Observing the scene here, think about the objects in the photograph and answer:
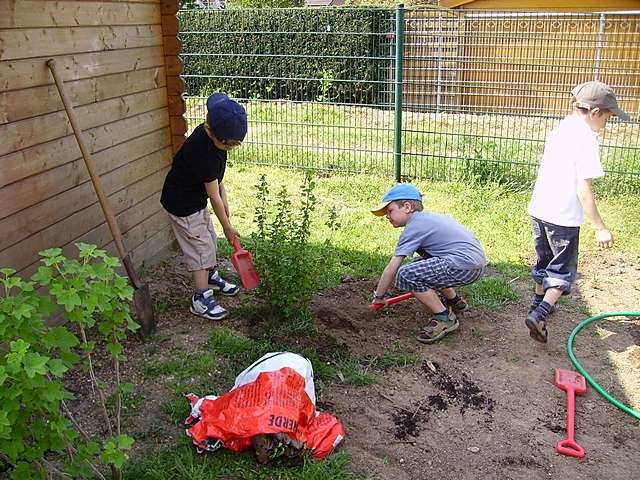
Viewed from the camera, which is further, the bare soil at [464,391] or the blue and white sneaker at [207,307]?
the blue and white sneaker at [207,307]

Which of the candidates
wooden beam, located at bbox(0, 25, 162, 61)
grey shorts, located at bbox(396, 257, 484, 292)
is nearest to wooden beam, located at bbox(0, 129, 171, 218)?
wooden beam, located at bbox(0, 25, 162, 61)

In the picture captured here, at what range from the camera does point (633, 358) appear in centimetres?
393

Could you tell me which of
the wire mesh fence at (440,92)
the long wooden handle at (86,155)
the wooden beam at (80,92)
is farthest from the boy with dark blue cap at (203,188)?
the wire mesh fence at (440,92)

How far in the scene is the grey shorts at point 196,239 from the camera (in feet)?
14.2

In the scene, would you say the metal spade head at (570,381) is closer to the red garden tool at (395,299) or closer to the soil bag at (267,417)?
the red garden tool at (395,299)

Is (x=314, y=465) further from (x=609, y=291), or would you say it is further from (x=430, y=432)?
(x=609, y=291)

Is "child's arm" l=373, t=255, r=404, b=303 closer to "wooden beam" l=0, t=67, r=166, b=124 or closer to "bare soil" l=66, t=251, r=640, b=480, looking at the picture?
"bare soil" l=66, t=251, r=640, b=480

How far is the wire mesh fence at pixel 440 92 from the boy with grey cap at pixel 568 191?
9.95ft

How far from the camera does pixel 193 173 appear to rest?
4172 mm

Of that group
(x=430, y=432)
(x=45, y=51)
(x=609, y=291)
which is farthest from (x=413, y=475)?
(x=45, y=51)

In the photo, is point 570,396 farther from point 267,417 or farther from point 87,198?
point 87,198

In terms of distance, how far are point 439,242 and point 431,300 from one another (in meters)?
0.40

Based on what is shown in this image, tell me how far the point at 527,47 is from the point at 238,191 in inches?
145

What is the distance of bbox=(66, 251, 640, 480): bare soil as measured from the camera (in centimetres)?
302
